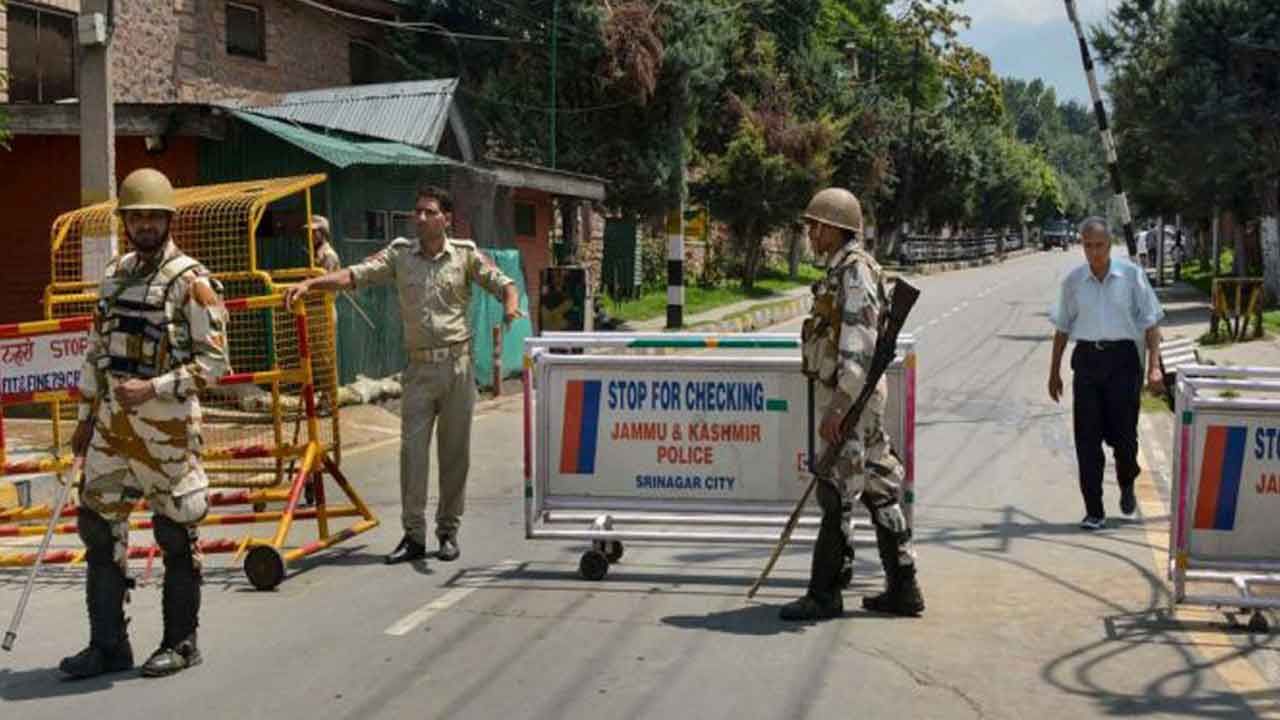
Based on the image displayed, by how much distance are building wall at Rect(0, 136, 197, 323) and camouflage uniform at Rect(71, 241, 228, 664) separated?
40.0 feet

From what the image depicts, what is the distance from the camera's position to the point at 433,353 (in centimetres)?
756

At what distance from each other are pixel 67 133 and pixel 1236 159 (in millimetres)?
20063

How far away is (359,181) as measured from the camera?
1748 centimetres

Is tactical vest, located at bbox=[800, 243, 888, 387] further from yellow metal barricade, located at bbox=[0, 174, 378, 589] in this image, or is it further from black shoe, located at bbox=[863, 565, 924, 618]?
yellow metal barricade, located at bbox=[0, 174, 378, 589]

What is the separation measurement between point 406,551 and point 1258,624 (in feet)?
14.4

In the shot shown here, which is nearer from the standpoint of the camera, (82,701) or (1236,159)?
(82,701)

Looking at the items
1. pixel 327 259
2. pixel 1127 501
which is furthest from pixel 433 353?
pixel 327 259

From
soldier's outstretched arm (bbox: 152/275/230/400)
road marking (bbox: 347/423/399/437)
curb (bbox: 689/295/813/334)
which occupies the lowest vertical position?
road marking (bbox: 347/423/399/437)

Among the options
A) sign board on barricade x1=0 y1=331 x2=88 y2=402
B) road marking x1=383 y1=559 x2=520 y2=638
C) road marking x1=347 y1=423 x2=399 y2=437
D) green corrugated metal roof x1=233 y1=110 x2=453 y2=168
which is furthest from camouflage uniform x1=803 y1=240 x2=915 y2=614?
green corrugated metal roof x1=233 y1=110 x2=453 y2=168

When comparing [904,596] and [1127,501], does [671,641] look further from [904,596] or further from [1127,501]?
[1127,501]

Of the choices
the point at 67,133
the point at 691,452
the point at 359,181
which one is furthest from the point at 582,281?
the point at 691,452

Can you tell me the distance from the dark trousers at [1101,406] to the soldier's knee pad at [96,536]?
567 centimetres

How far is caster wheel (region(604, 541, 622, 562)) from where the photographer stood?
738cm

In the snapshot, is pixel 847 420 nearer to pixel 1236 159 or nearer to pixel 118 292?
pixel 118 292
